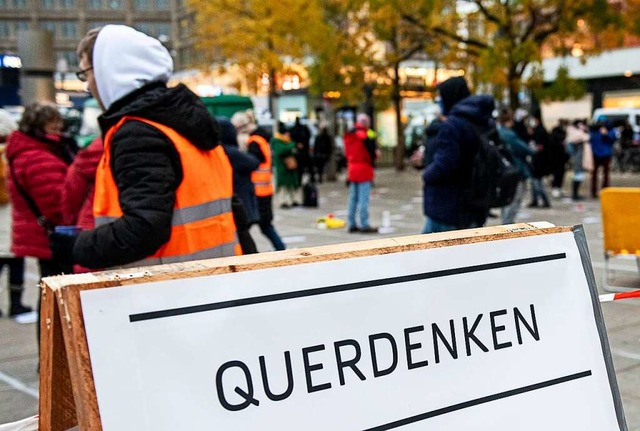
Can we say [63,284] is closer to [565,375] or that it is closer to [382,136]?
[565,375]

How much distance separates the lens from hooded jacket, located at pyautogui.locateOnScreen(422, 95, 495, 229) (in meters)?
5.48

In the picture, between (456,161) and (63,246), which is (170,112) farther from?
(456,161)

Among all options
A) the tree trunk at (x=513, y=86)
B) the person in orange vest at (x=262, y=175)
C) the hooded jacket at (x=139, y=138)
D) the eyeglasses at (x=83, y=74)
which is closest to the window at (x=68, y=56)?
the tree trunk at (x=513, y=86)

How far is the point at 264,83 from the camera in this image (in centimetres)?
2819

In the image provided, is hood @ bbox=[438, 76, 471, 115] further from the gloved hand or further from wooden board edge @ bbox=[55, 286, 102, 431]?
wooden board edge @ bbox=[55, 286, 102, 431]

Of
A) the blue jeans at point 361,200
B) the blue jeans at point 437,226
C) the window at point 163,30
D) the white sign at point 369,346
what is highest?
the window at point 163,30

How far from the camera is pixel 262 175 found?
9.52 meters

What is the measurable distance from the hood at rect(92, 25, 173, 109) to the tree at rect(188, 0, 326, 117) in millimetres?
20103

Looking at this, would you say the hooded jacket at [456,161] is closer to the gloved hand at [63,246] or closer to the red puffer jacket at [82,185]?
the red puffer jacket at [82,185]

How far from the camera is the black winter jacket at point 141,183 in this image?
8.76ft

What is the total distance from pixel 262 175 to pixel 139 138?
6801mm

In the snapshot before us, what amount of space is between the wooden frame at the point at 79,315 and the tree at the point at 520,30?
15992 millimetres

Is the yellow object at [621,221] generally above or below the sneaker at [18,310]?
above

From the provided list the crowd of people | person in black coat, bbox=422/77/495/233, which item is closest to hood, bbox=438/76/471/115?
the crowd of people
